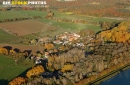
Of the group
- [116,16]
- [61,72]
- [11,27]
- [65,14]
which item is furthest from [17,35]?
[116,16]

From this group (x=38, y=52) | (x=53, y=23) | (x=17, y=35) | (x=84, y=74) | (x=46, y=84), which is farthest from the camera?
(x=53, y=23)

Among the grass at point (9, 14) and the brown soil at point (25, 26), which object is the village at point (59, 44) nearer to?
the brown soil at point (25, 26)

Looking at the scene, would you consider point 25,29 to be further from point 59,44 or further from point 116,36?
point 116,36

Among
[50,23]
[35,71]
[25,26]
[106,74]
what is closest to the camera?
[35,71]

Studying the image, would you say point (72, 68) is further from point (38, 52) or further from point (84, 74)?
point (38, 52)

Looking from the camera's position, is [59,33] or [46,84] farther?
[59,33]

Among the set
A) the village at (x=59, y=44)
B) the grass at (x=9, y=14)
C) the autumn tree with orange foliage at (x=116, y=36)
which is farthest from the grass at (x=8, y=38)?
the autumn tree with orange foliage at (x=116, y=36)

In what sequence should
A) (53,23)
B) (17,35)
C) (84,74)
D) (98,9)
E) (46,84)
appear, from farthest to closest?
1. (98,9)
2. (53,23)
3. (17,35)
4. (84,74)
5. (46,84)

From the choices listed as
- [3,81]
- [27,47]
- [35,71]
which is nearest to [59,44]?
[27,47]
